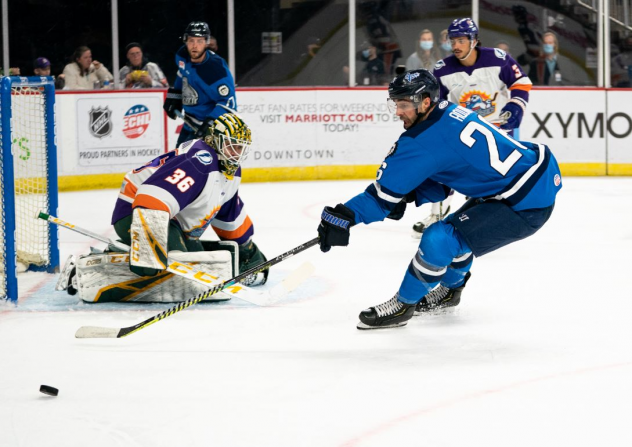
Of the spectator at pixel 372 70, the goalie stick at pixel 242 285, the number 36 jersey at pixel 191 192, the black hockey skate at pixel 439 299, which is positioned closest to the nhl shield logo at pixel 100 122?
the spectator at pixel 372 70

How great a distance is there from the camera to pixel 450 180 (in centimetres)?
316

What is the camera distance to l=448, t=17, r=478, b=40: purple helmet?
16.2 ft

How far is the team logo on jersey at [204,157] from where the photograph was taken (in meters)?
3.63

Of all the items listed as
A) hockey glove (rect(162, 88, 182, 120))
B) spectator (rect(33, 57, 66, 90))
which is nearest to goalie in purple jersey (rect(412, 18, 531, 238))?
hockey glove (rect(162, 88, 182, 120))

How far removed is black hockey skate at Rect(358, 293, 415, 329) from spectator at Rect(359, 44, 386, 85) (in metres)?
5.83

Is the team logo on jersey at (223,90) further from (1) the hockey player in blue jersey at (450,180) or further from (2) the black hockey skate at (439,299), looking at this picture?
(1) the hockey player in blue jersey at (450,180)

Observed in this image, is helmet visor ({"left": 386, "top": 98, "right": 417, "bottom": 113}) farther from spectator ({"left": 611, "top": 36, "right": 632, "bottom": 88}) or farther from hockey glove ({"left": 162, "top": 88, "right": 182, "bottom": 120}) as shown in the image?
spectator ({"left": 611, "top": 36, "right": 632, "bottom": 88})

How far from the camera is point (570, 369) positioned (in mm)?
2850

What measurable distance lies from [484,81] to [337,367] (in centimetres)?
274

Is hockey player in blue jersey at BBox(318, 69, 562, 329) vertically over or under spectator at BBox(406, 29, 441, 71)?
under

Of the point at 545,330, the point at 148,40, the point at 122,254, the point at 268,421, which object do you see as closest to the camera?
the point at 268,421

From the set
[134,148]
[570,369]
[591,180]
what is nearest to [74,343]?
[570,369]

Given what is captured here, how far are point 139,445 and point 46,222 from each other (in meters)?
2.31

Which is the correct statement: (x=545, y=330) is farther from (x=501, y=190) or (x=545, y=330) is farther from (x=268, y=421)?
(x=268, y=421)
